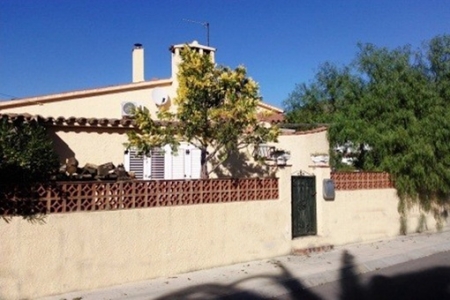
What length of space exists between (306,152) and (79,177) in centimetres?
772

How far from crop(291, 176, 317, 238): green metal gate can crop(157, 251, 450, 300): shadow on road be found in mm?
1817

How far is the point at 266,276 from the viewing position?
8844 mm

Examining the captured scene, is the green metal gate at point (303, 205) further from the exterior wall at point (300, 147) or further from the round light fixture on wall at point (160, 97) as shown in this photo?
the round light fixture on wall at point (160, 97)

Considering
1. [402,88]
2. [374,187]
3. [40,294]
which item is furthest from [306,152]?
[40,294]

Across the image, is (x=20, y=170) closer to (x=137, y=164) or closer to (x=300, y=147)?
(x=137, y=164)

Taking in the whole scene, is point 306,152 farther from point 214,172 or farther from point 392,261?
point 392,261

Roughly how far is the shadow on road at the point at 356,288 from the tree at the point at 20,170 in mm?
2457

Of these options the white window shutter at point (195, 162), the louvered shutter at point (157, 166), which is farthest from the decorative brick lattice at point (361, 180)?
the louvered shutter at point (157, 166)

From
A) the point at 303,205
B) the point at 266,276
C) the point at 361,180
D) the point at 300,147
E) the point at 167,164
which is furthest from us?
the point at 300,147

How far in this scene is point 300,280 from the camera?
8.68 metres

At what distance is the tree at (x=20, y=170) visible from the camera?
704 centimetres

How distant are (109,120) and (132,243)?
375cm

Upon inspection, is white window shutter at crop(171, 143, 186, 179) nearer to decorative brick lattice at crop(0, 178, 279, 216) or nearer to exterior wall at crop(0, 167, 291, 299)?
decorative brick lattice at crop(0, 178, 279, 216)

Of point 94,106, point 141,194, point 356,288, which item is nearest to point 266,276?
point 356,288
